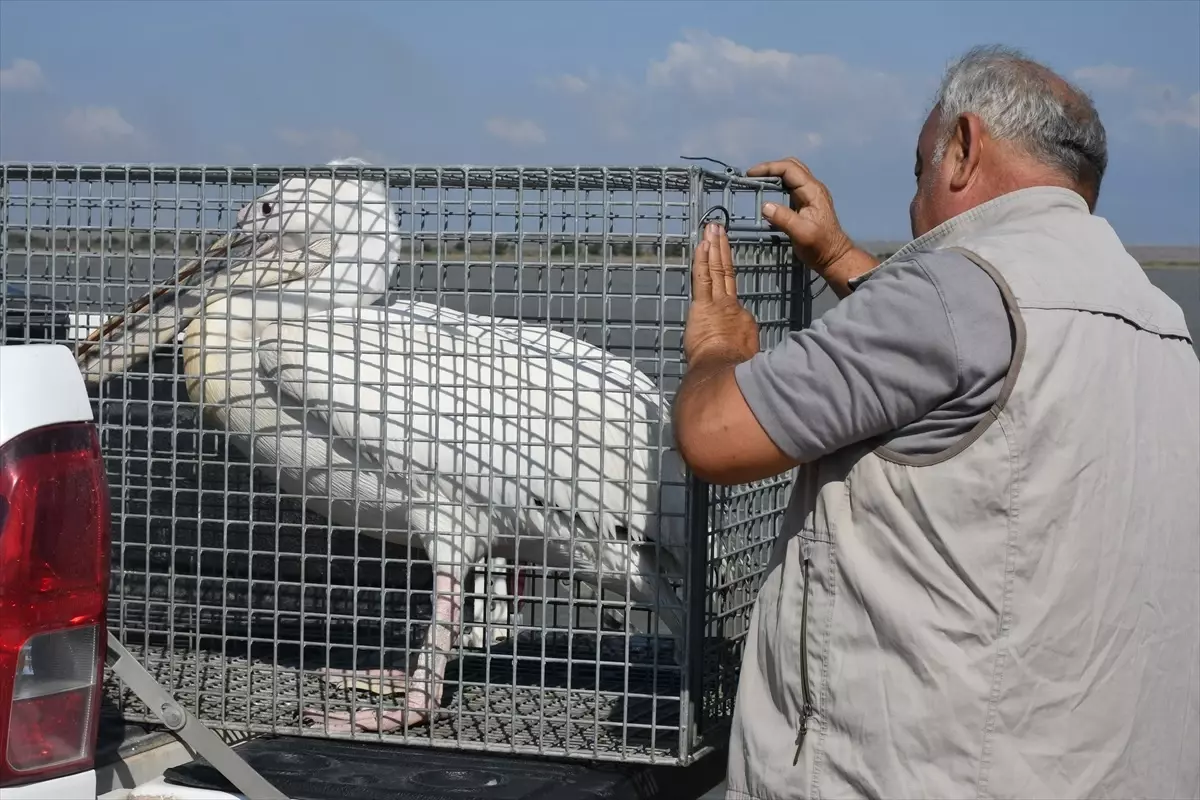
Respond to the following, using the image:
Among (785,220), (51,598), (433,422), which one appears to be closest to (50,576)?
(51,598)

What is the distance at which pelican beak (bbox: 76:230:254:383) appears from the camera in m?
→ 3.38

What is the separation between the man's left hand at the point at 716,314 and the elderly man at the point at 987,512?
0.13m

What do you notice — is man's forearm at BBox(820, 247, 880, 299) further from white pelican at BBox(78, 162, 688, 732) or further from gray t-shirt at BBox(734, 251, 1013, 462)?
gray t-shirt at BBox(734, 251, 1013, 462)

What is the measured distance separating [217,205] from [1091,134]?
1929mm

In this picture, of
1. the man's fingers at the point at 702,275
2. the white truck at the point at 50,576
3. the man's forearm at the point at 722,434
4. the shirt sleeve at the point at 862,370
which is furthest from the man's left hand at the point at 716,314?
the white truck at the point at 50,576

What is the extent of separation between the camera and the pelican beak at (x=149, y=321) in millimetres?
3385

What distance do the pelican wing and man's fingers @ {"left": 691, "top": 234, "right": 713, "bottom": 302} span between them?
0.36 metres

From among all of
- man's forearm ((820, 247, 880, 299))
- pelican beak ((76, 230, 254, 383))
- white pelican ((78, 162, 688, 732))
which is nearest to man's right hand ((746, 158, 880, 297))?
man's forearm ((820, 247, 880, 299))

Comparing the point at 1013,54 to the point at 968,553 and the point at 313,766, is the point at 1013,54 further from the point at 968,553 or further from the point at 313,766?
the point at 313,766

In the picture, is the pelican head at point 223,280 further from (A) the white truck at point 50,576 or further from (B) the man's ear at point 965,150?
(B) the man's ear at point 965,150

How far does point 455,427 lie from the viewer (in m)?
3.31

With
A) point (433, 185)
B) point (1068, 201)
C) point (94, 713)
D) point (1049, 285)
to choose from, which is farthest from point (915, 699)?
point (433, 185)

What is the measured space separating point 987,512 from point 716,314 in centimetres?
68

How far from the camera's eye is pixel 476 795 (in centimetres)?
291
